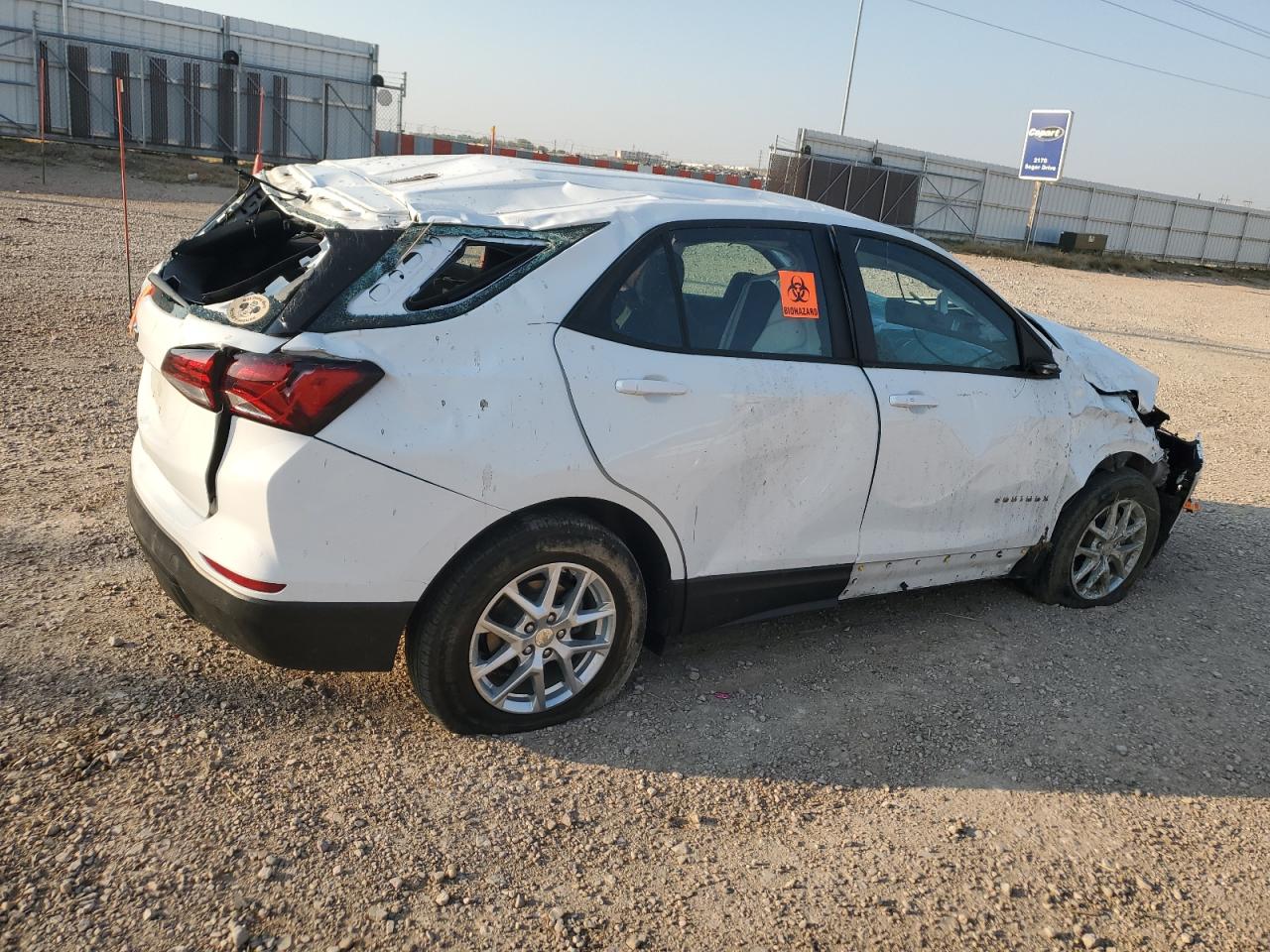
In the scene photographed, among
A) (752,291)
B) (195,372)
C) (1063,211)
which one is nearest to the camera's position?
(195,372)

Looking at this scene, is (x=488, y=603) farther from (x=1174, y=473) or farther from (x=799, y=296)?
(x=1174, y=473)

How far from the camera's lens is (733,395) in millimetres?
3457

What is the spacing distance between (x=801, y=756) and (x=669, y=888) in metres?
0.87

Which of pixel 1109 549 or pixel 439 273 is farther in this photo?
pixel 1109 549

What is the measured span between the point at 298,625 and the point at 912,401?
2.35 meters

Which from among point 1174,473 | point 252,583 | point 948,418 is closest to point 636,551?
point 252,583

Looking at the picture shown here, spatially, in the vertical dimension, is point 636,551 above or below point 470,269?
below

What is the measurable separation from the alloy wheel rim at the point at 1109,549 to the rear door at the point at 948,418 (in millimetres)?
438

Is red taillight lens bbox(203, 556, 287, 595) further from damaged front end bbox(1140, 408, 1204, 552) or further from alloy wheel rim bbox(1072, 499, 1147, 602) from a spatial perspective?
damaged front end bbox(1140, 408, 1204, 552)

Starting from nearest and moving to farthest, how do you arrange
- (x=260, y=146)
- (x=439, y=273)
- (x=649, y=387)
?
1. (x=439, y=273)
2. (x=649, y=387)
3. (x=260, y=146)

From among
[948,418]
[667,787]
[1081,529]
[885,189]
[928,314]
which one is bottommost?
[667,787]

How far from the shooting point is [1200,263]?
4091cm

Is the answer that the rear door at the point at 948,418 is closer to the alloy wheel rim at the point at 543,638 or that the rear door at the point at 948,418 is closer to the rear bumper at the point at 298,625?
the alloy wheel rim at the point at 543,638

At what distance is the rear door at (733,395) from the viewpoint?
326cm
